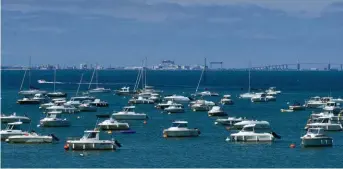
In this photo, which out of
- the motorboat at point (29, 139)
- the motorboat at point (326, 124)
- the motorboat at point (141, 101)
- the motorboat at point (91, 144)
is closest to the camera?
the motorboat at point (91, 144)

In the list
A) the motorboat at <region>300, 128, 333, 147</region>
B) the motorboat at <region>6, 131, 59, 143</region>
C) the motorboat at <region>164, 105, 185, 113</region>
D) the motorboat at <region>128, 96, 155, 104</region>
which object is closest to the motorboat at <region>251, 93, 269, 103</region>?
the motorboat at <region>128, 96, 155, 104</region>

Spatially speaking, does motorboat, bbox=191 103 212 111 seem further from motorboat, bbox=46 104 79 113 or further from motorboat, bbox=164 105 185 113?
motorboat, bbox=46 104 79 113

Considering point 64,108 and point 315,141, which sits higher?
point 64,108

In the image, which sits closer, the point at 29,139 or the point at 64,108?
the point at 29,139

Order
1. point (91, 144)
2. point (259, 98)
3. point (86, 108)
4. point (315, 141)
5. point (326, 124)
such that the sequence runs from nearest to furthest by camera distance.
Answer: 1. point (91, 144)
2. point (315, 141)
3. point (326, 124)
4. point (86, 108)
5. point (259, 98)

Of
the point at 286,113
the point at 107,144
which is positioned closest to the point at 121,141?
the point at 107,144

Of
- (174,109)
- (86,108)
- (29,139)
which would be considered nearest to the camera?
(29,139)

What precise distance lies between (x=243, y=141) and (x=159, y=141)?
6.82 meters

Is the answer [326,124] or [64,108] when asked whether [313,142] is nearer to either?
[326,124]

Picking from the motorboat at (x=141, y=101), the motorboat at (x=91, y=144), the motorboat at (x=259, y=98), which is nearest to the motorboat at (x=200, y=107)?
the motorboat at (x=141, y=101)

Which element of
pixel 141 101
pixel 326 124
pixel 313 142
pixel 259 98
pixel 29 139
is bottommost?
pixel 29 139

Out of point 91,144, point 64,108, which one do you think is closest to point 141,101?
point 64,108

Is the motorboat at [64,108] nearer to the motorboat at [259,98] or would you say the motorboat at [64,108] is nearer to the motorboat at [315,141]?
the motorboat at [259,98]

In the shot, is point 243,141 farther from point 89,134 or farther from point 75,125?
point 75,125
